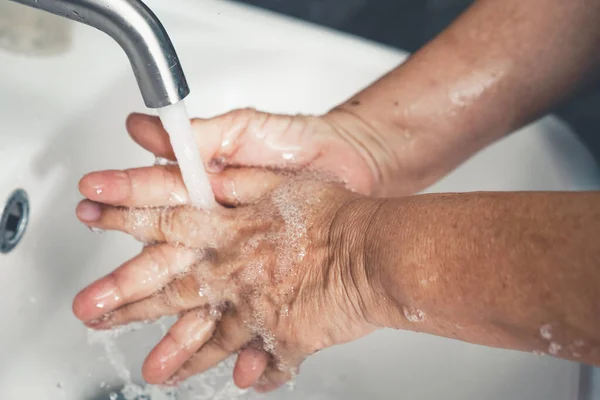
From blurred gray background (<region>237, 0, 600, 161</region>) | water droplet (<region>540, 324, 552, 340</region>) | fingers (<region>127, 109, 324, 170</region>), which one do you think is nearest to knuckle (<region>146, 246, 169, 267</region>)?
fingers (<region>127, 109, 324, 170</region>)

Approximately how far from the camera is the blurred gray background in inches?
46.4

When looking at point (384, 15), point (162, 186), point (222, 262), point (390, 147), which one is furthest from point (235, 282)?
point (384, 15)

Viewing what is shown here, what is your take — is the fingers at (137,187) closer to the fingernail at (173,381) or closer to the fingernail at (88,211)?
the fingernail at (88,211)

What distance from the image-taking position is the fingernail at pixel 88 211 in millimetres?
566

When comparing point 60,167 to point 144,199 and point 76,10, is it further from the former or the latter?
point 76,10

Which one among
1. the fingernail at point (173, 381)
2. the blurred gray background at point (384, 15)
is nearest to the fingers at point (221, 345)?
the fingernail at point (173, 381)

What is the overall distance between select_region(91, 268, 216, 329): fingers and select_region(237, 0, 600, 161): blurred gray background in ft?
2.45

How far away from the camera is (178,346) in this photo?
583mm

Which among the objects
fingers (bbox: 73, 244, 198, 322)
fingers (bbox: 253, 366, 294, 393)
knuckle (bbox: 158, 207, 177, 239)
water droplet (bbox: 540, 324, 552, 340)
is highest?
knuckle (bbox: 158, 207, 177, 239)

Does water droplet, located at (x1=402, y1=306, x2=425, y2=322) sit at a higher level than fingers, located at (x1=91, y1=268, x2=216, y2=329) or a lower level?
lower

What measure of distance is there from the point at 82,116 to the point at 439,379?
1.69ft

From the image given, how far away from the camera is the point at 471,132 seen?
0.69 meters

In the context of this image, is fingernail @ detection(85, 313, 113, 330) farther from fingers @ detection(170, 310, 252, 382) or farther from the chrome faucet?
the chrome faucet

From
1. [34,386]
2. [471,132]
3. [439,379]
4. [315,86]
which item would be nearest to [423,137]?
[471,132]
